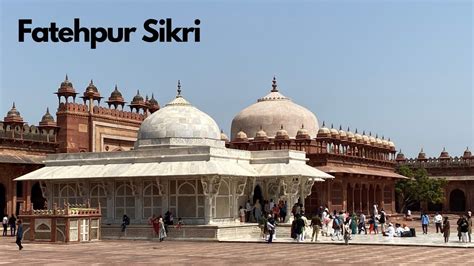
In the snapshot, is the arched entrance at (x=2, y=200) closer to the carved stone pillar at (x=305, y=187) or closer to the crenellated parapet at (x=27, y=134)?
the crenellated parapet at (x=27, y=134)

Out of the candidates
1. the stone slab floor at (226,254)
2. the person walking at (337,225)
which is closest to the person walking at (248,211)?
the person walking at (337,225)

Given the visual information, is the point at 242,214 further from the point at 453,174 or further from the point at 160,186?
the point at 453,174

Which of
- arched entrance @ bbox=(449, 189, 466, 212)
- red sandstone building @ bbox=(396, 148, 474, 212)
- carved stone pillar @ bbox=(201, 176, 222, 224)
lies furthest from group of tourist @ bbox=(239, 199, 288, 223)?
arched entrance @ bbox=(449, 189, 466, 212)

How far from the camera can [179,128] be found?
102ft

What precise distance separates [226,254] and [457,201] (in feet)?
142

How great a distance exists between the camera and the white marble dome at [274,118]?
161 feet

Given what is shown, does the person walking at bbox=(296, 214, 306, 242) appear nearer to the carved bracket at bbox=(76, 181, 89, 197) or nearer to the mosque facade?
the mosque facade

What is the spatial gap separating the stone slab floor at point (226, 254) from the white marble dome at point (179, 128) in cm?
669

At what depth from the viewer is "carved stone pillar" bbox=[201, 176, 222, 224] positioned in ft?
89.2

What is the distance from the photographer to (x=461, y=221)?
24.5 meters

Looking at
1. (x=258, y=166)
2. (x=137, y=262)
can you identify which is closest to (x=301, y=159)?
(x=258, y=166)

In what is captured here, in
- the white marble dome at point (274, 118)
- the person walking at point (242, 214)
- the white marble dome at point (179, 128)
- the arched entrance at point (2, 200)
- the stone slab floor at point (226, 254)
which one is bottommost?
the stone slab floor at point (226, 254)

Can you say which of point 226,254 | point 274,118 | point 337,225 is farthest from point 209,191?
point 274,118

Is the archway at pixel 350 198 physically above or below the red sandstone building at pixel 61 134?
below
